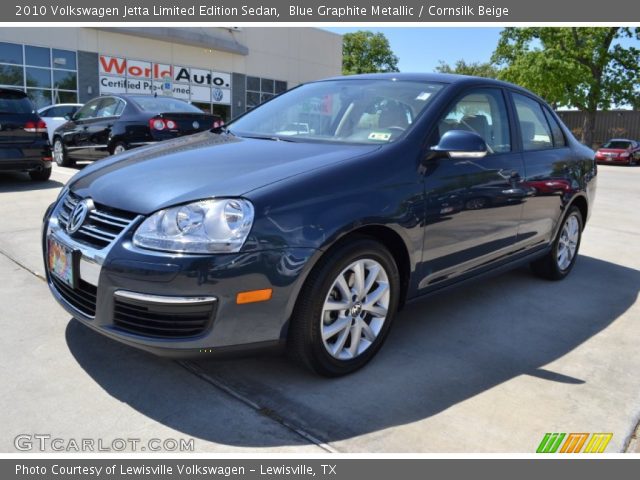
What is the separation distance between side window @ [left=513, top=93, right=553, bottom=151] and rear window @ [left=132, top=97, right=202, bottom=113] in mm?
6452

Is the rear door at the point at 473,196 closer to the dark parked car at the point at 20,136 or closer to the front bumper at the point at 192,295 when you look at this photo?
the front bumper at the point at 192,295

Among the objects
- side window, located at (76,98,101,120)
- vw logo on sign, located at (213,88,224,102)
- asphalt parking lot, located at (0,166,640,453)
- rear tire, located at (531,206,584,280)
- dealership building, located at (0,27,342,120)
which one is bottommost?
asphalt parking lot, located at (0,166,640,453)

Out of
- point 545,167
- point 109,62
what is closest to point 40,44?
point 109,62

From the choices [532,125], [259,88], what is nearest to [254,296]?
[532,125]

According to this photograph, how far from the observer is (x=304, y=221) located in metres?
2.63

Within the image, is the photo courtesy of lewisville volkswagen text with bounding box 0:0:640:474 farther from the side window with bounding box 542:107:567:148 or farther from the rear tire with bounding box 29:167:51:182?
the rear tire with bounding box 29:167:51:182

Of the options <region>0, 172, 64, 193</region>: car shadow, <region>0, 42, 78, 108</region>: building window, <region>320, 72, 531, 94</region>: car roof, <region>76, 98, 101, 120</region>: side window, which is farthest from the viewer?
<region>0, 42, 78, 108</region>: building window

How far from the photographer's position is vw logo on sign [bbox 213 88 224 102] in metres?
28.7

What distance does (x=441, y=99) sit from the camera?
3488 mm

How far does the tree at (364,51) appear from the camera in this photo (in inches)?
2397

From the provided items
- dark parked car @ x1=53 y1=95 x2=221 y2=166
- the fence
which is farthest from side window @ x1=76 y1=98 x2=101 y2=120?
the fence

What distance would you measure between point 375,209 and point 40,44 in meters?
22.3

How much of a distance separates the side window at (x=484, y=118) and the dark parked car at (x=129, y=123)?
613cm

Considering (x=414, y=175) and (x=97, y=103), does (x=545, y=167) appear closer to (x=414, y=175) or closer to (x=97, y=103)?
(x=414, y=175)
